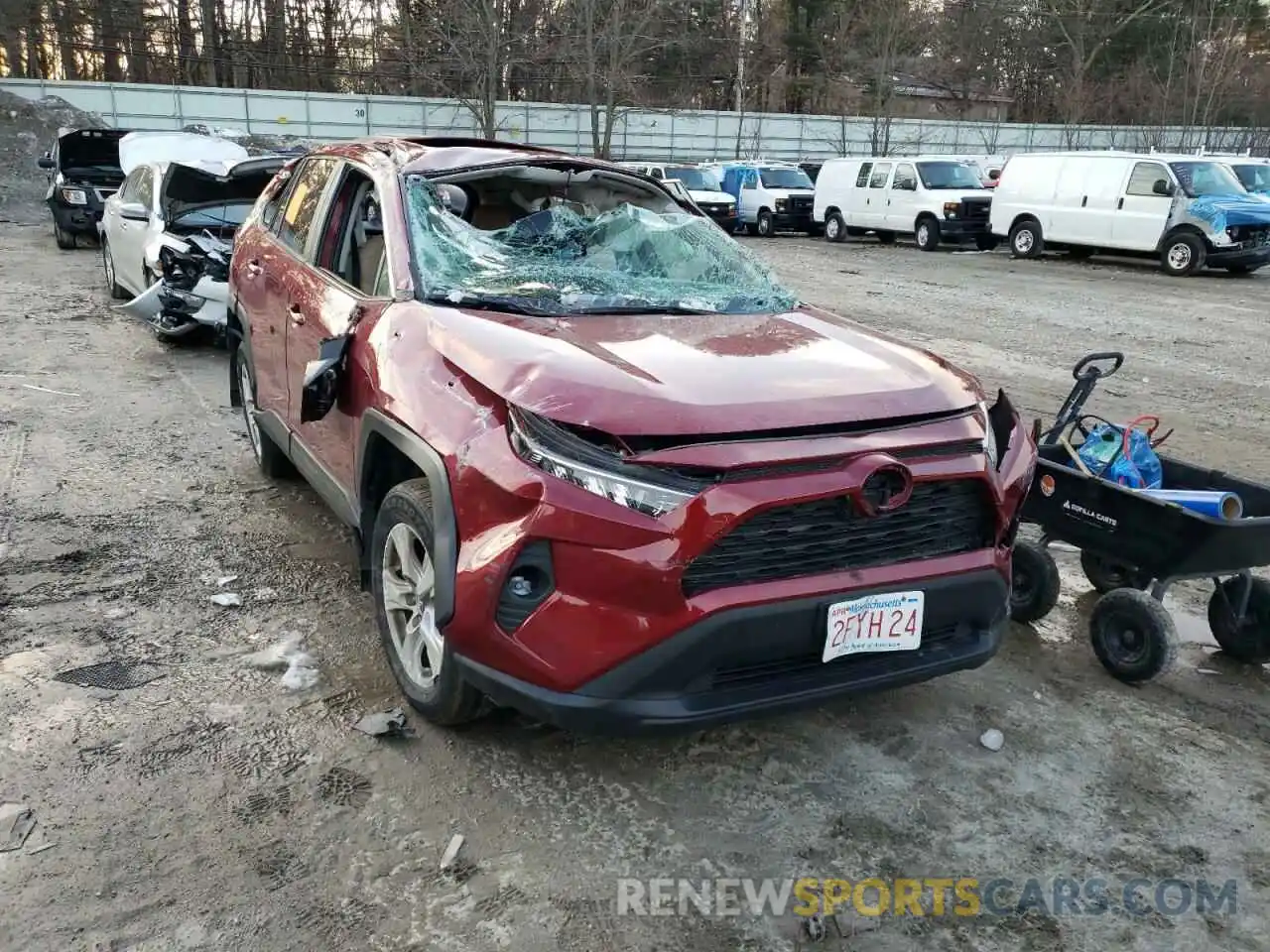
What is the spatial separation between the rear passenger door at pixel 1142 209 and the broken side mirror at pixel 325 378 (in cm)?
1659

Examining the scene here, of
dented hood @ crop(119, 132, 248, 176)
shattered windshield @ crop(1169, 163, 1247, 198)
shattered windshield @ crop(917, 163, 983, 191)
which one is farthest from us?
shattered windshield @ crop(917, 163, 983, 191)

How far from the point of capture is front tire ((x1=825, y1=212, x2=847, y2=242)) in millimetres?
23203

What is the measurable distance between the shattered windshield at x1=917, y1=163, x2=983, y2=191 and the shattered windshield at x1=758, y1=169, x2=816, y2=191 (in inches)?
160

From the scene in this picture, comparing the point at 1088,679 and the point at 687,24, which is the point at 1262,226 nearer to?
the point at 1088,679

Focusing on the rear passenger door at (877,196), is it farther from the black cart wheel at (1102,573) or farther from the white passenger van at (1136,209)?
the black cart wheel at (1102,573)

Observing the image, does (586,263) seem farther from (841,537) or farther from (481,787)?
(481,787)

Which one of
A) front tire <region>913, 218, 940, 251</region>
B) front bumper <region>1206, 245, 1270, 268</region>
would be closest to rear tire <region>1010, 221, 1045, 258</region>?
front tire <region>913, 218, 940, 251</region>

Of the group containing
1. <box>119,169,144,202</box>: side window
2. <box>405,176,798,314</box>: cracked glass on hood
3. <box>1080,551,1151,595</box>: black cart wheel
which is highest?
<box>405,176,798,314</box>: cracked glass on hood

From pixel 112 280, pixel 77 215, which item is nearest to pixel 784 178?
pixel 77 215

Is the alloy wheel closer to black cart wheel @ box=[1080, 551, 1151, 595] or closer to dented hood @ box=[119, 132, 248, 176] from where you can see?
black cart wheel @ box=[1080, 551, 1151, 595]

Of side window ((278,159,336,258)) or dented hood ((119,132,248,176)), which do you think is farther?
dented hood ((119,132,248,176))

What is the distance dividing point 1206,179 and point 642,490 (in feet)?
57.7

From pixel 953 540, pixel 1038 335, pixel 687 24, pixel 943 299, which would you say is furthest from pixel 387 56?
pixel 953 540

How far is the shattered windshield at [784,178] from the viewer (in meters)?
25.0
